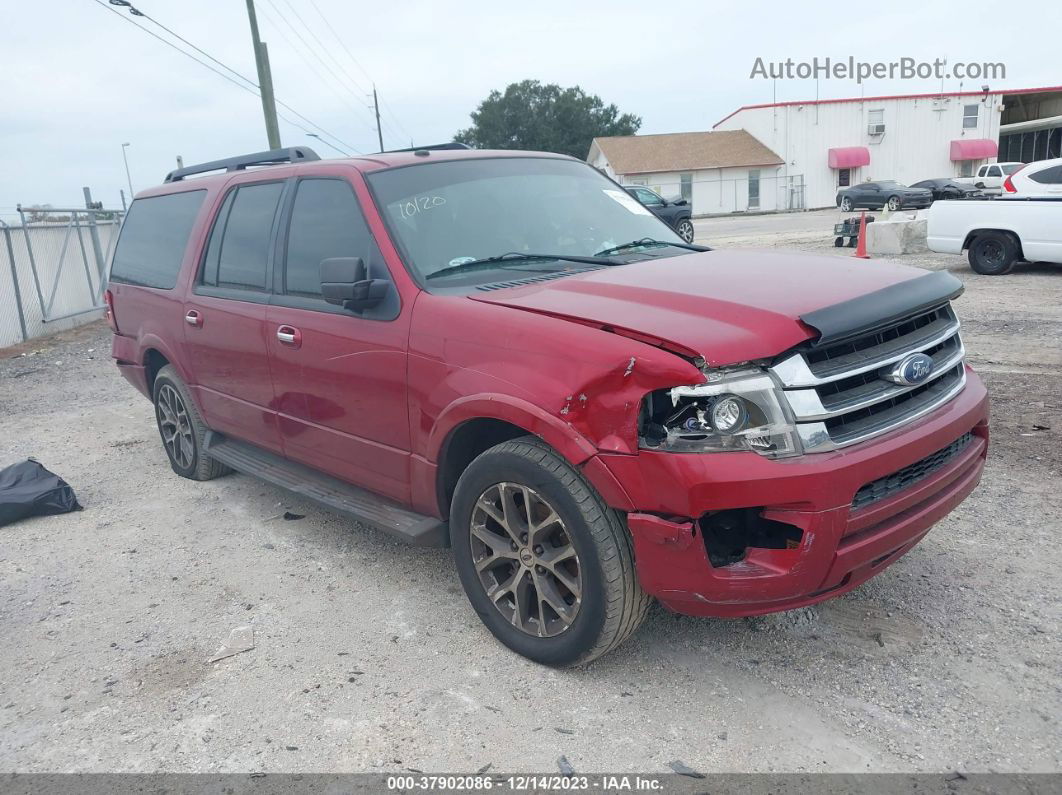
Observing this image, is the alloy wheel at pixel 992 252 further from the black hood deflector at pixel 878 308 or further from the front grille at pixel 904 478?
the front grille at pixel 904 478

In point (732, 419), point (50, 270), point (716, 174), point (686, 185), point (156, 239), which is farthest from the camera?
point (686, 185)

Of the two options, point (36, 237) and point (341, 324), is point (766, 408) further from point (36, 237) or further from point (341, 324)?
point (36, 237)

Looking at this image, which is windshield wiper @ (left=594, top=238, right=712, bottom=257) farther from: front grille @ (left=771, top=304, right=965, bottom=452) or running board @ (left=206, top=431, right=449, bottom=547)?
running board @ (left=206, top=431, right=449, bottom=547)

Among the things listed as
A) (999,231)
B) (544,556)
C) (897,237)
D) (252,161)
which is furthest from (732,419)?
(897,237)

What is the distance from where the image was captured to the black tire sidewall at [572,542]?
9.28 feet

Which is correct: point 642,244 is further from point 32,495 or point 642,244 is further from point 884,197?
point 884,197

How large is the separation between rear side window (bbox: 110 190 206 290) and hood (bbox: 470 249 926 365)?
289 cm

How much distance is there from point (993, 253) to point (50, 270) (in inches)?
623

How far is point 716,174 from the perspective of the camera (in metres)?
50.2

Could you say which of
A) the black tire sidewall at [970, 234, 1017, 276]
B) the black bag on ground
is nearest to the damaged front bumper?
the black bag on ground

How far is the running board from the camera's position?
354 centimetres

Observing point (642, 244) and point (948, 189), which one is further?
point (948, 189)

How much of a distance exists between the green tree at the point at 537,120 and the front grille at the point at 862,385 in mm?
67841

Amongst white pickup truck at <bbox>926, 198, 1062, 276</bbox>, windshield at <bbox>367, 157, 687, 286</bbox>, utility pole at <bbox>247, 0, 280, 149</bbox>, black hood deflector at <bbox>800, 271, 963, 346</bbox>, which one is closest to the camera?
black hood deflector at <bbox>800, 271, 963, 346</bbox>
